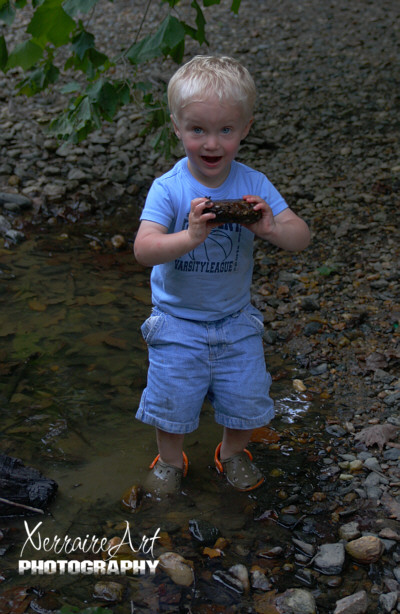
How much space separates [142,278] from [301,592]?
261cm

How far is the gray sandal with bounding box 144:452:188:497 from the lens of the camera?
260 cm

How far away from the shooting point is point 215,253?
238 centimetres

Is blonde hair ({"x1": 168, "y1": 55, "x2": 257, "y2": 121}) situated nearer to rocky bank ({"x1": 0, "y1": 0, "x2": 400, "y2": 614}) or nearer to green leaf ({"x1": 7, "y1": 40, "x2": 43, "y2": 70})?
green leaf ({"x1": 7, "y1": 40, "x2": 43, "y2": 70})

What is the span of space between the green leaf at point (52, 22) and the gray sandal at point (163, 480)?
1844mm

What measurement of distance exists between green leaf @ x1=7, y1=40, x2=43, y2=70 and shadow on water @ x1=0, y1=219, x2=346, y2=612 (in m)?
1.44

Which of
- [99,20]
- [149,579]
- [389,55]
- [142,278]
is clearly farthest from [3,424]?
[99,20]

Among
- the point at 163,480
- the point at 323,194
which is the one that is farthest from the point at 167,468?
the point at 323,194

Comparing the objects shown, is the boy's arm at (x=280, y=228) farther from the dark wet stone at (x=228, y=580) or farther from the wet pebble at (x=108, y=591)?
the wet pebble at (x=108, y=591)

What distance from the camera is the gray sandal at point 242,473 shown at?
2635 mm

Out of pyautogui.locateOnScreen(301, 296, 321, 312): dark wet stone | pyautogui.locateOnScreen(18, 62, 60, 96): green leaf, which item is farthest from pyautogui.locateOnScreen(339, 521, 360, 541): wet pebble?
pyautogui.locateOnScreen(18, 62, 60, 96): green leaf

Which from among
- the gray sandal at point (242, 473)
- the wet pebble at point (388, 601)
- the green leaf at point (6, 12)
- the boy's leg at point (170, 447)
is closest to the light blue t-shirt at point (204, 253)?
the boy's leg at point (170, 447)

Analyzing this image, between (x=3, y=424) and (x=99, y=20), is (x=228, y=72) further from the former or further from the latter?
(x=99, y=20)

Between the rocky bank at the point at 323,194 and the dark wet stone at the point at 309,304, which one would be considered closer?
the rocky bank at the point at 323,194

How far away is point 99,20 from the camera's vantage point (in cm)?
855
